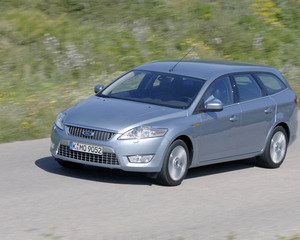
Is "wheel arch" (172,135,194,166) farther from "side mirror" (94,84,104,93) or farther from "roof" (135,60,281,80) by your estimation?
→ "side mirror" (94,84,104,93)

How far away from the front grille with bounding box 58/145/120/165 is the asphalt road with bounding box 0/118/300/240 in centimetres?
32

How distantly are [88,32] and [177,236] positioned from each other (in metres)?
12.1

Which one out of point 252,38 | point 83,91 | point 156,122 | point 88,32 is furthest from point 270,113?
point 252,38

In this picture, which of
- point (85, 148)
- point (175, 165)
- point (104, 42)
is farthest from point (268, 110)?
point (104, 42)

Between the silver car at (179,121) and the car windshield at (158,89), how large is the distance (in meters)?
0.01

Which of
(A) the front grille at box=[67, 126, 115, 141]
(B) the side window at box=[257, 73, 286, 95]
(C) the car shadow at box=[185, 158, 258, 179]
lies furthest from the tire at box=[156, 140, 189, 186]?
(B) the side window at box=[257, 73, 286, 95]

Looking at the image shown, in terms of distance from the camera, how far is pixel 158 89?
7426 millimetres

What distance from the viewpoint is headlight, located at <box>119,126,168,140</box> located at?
6.31 meters

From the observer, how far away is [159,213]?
18.2 ft

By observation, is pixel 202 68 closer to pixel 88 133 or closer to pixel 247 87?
pixel 247 87

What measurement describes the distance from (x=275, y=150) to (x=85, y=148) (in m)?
3.39

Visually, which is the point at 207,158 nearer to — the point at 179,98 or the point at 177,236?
the point at 179,98

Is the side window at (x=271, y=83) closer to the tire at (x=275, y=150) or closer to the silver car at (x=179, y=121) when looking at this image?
the silver car at (x=179, y=121)

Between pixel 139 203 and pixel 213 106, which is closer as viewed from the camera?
pixel 139 203
